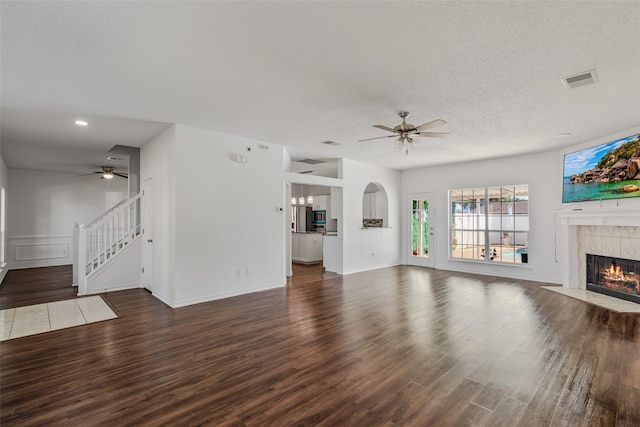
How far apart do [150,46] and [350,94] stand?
6.89 ft

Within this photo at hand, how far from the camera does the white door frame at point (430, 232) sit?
855 cm

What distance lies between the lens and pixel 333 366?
112 inches

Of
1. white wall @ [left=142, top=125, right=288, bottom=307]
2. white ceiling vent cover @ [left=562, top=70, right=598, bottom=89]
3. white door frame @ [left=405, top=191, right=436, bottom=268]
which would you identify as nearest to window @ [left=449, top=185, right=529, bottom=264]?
white door frame @ [left=405, top=191, right=436, bottom=268]

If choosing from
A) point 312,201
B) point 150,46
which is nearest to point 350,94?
point 150,46

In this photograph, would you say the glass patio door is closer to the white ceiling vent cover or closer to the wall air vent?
the wall air vent

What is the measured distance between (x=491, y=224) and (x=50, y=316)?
351 inches

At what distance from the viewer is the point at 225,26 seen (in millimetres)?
2332

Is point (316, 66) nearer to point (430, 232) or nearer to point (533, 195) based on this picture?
point (533, 195)

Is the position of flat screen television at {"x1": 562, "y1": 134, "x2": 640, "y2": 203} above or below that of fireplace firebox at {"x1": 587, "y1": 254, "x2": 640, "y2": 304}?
above

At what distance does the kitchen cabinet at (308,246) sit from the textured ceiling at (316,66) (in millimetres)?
4739

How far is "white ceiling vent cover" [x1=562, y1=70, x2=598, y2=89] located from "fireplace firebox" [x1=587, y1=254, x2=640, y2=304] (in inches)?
149

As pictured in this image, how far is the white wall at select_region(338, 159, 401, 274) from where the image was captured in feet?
25.2

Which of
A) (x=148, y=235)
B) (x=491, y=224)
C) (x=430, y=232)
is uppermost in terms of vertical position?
(x=491, y=224)

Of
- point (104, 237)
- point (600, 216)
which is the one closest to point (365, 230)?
point (600, 216)
